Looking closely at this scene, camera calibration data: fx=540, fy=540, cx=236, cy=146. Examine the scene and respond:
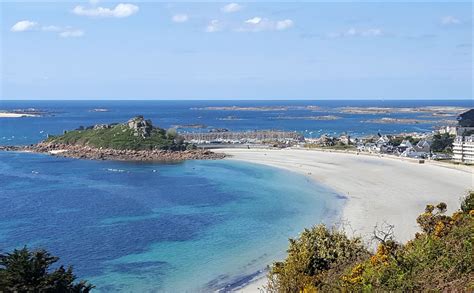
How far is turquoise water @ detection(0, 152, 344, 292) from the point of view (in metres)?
26.0

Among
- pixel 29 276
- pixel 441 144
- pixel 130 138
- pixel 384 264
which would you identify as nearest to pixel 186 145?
pixel 130 138

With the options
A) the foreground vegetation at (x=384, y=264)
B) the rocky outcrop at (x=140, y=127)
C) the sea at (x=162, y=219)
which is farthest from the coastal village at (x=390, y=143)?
the foreground vegetation at (x=384, y=264)

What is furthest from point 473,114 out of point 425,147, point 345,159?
point 345,159

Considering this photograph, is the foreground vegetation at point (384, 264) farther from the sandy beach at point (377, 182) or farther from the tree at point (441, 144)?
the tree at point (441, 144)

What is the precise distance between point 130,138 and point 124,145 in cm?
209

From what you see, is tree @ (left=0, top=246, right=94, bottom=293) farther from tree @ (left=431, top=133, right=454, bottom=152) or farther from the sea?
tree @ (left=431, top=133, right=454, bottom=152)

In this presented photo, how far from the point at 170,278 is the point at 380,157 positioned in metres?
49.9

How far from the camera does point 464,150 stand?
208ft

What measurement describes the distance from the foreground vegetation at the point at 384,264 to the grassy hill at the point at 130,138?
58274mm

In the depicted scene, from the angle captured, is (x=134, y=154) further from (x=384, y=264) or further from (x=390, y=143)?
(x=384, y=264)

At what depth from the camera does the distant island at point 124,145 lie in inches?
2904

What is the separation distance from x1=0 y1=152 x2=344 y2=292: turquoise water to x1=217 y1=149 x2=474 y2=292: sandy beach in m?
2.14

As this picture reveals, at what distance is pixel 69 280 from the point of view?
581 inches

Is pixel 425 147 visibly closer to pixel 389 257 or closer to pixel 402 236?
pixel 402 236
